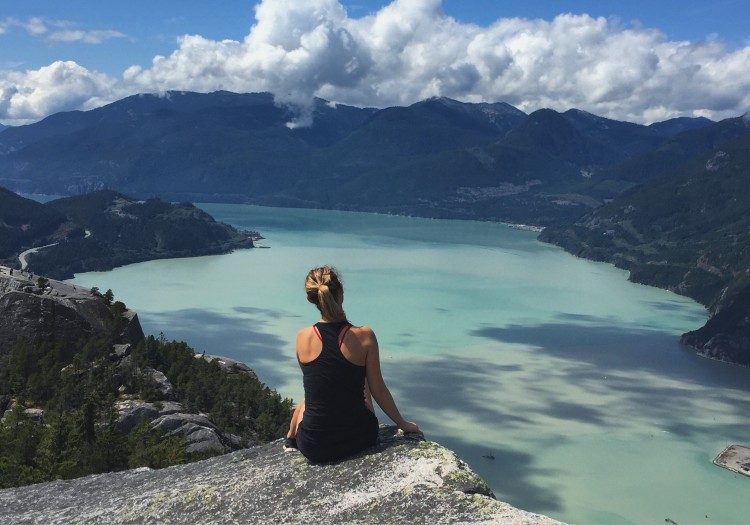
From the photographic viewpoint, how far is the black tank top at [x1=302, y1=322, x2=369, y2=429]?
32.1ft

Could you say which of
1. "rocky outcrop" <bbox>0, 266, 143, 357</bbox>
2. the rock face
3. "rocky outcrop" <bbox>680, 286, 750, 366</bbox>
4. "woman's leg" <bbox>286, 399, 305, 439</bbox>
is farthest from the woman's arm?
"rocky outcrop" <bbox>680, 286, 750, 366</bbox>

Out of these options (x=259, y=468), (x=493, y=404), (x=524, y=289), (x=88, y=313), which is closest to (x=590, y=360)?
(x=493, y=404)

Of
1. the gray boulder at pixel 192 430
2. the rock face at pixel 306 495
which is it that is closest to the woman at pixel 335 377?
the rock face at pixel 306 495

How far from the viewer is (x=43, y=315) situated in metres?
59.6

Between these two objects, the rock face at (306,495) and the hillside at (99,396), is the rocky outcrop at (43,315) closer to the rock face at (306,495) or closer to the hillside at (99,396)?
the hillside at (99,396)

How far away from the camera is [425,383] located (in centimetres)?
10012

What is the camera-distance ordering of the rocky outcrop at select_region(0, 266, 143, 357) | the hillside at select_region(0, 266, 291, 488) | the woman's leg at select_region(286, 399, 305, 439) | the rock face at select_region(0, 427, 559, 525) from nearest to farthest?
the rock face at select_region(0, 427, 559, 525) < the woman's leg at select_region(286, 399, 305, 439) < the hillside at select_region(0, 266, 291, 488) < the rocky outcrop at select_region(0, 266, 143, 357)

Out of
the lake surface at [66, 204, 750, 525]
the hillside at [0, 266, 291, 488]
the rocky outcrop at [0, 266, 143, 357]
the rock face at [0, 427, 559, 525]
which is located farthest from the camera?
the lake surface at [66, 204, 750, 525]

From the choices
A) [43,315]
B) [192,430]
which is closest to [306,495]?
[192,430]

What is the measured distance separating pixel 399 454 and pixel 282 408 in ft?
198

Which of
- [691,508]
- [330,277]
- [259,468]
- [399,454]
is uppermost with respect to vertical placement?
[330,277]

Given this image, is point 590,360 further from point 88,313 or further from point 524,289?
point 88,313

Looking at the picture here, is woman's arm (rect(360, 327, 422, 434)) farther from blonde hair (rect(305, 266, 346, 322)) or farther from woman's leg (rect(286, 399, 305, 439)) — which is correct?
woman's leg (rect(286, 399, 305, 439))

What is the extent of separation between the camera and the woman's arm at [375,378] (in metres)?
9.75
